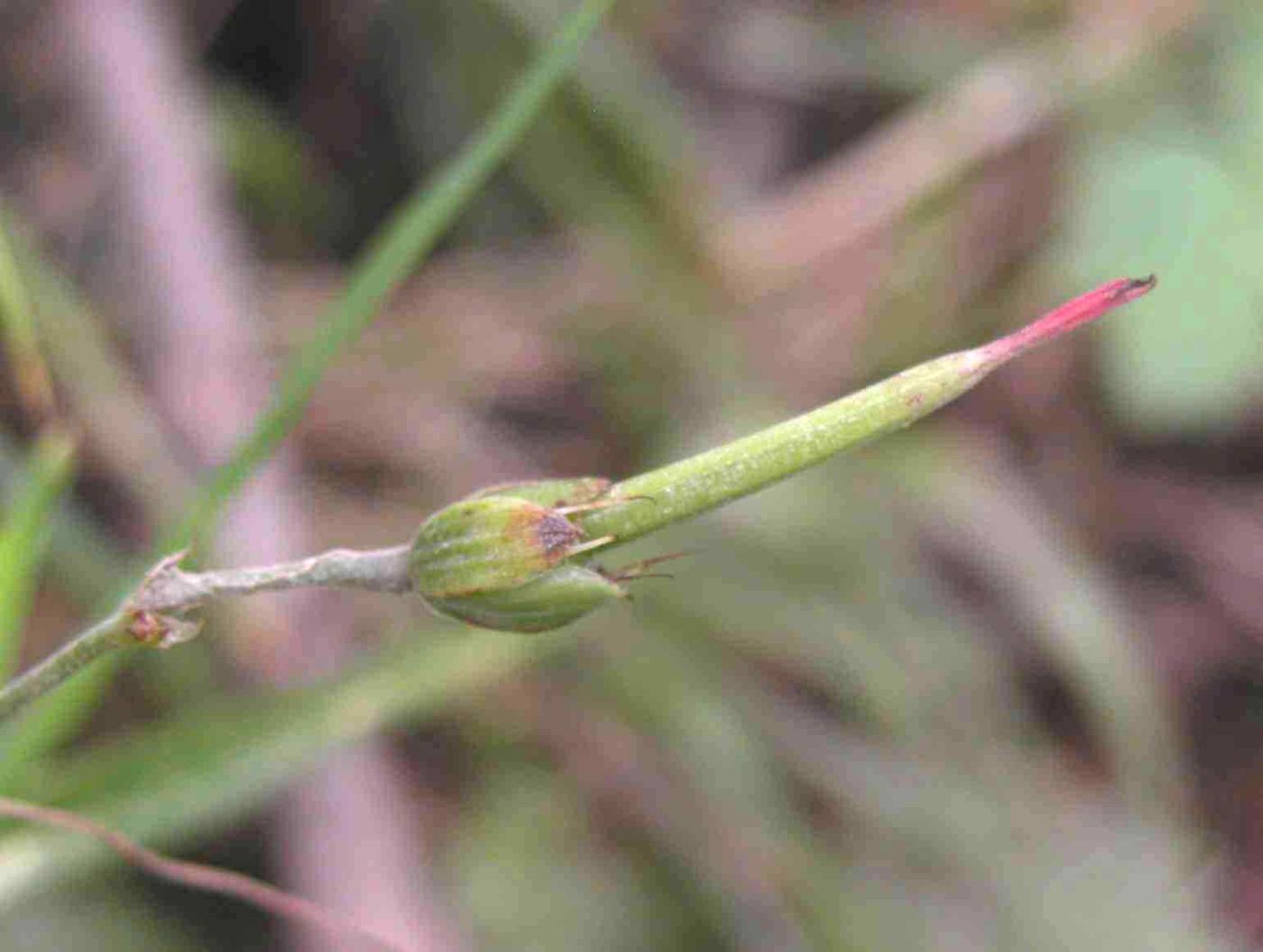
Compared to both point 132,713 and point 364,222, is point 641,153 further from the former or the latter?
point 132,713

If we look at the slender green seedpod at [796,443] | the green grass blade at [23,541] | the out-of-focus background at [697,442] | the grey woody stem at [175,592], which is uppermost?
the out-of-focus background at [697,442]

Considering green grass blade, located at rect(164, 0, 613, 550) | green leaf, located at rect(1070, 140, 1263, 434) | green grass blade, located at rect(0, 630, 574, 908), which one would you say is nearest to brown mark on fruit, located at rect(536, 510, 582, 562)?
green grass blade, located at rect(164, 0, 613, 550)

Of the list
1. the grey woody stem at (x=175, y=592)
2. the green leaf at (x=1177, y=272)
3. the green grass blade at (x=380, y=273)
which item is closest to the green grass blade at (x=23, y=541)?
the green grass blade at (x=380, y=273)

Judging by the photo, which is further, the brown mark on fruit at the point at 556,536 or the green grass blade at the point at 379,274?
the green grass blade at the point at 379,274

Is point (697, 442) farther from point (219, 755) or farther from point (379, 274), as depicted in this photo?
point (379, 274)

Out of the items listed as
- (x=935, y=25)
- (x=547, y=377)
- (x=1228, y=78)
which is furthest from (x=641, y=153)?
(x=1228, y=78)

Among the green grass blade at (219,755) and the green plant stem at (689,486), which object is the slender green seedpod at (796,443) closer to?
the green plant stem at (689,486)
